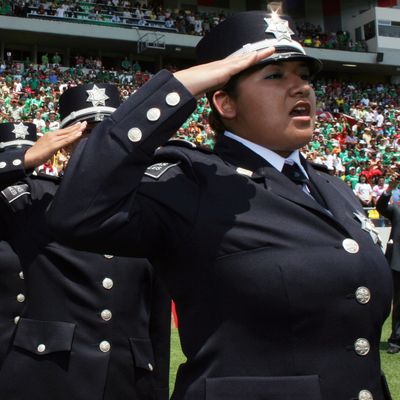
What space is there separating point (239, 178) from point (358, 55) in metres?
38.3

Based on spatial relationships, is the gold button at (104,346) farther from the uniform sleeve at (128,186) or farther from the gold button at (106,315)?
the uniform sleeve at (128,186)

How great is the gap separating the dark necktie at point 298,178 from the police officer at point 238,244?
0.10m

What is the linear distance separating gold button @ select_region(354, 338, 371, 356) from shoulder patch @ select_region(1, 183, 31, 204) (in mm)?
1732

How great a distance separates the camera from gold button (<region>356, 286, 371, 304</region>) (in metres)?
1.73

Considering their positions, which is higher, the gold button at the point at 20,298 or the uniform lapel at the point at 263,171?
the uniform lapel at the point at 263,171

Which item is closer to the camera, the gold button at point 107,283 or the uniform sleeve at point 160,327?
the gold button at point 107,283

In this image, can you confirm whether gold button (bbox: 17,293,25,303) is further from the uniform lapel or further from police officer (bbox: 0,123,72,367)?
the uniform lapel

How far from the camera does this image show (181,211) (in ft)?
5.61

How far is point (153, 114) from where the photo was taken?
167 centimetres

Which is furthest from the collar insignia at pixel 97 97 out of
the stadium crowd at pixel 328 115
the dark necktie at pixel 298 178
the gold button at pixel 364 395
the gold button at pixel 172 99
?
the stadium crowd at pixel 328 115

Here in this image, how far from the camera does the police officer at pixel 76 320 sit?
9.02 feet

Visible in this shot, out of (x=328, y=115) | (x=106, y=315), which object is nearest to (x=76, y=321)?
(x=106, y=315)

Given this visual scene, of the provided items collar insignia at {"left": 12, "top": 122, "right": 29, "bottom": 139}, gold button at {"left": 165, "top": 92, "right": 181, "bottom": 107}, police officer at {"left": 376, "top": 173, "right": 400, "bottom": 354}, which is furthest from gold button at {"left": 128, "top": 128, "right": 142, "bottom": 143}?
police officer at {"left": 376, "top": 173, "right": 400, "bottom": 354}

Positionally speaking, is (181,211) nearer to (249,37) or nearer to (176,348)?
(249,37)
